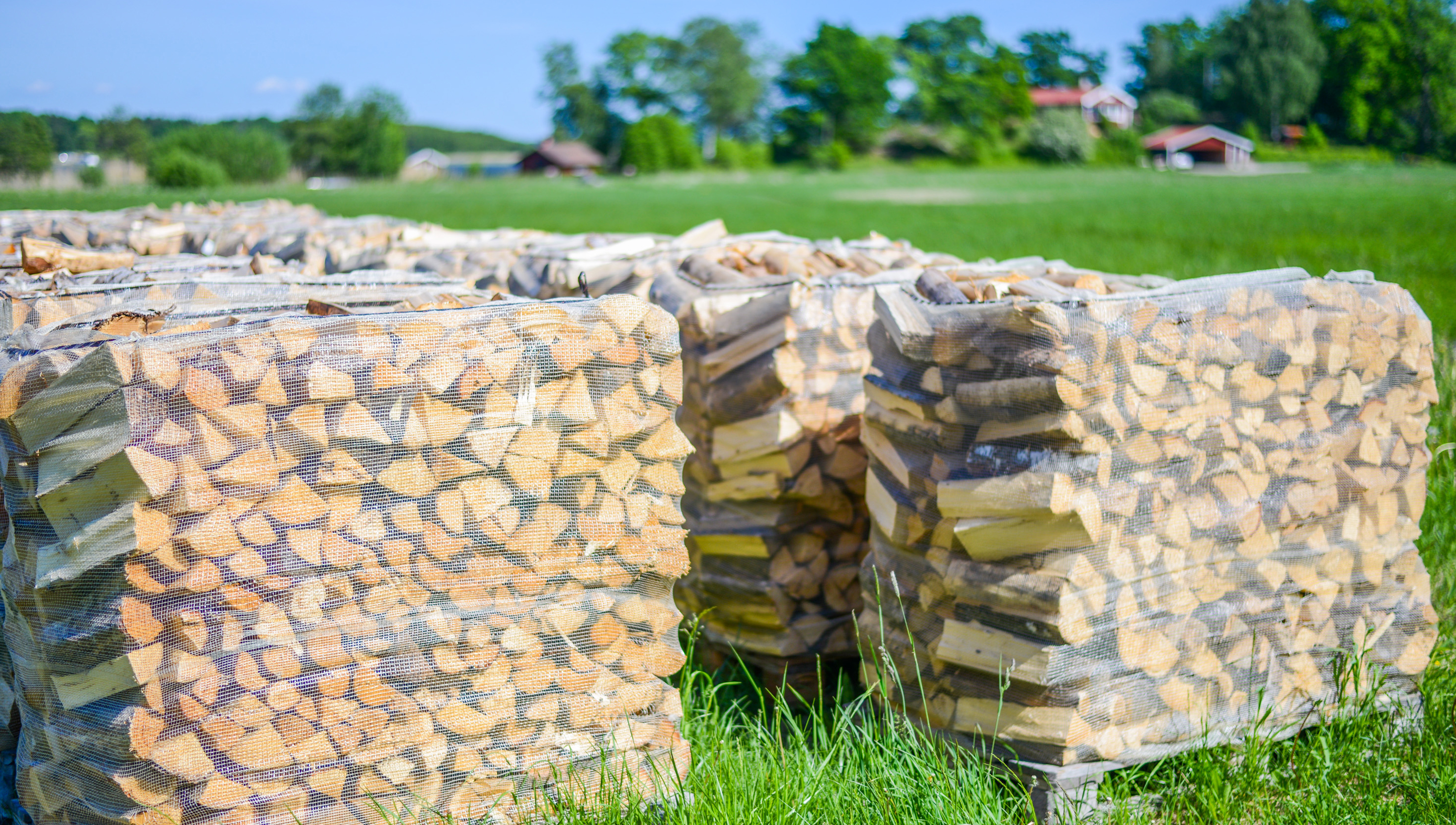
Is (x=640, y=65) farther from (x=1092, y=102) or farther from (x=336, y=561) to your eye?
(x=336, y=561)

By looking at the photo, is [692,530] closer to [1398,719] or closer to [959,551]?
[959,551]

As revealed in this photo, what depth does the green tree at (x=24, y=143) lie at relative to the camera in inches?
269

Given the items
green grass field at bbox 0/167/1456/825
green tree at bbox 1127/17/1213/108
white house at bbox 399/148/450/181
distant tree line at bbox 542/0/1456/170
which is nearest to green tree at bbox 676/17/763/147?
distant tree line at bbox 542/0/1456/170

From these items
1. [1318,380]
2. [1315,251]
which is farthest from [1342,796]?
[1315,251]

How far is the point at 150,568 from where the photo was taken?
1713 millimetres

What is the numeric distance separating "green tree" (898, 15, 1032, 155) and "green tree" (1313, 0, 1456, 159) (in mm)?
67639

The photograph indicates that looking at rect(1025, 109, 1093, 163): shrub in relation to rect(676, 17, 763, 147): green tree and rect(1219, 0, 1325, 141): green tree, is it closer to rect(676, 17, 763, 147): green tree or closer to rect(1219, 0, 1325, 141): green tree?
rect(676, 17, 763, 147): green tree

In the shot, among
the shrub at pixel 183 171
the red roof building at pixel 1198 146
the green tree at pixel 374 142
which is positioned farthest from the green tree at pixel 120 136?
the green tree at pixel 374 142

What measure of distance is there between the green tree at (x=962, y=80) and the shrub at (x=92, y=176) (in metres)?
68.8

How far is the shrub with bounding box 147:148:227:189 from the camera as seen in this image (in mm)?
12691

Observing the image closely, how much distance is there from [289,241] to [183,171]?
11.2 metres

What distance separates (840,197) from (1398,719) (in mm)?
34555

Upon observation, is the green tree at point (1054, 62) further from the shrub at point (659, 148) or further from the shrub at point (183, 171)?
the shrub at point (183, 171)

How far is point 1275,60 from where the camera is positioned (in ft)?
30.2
